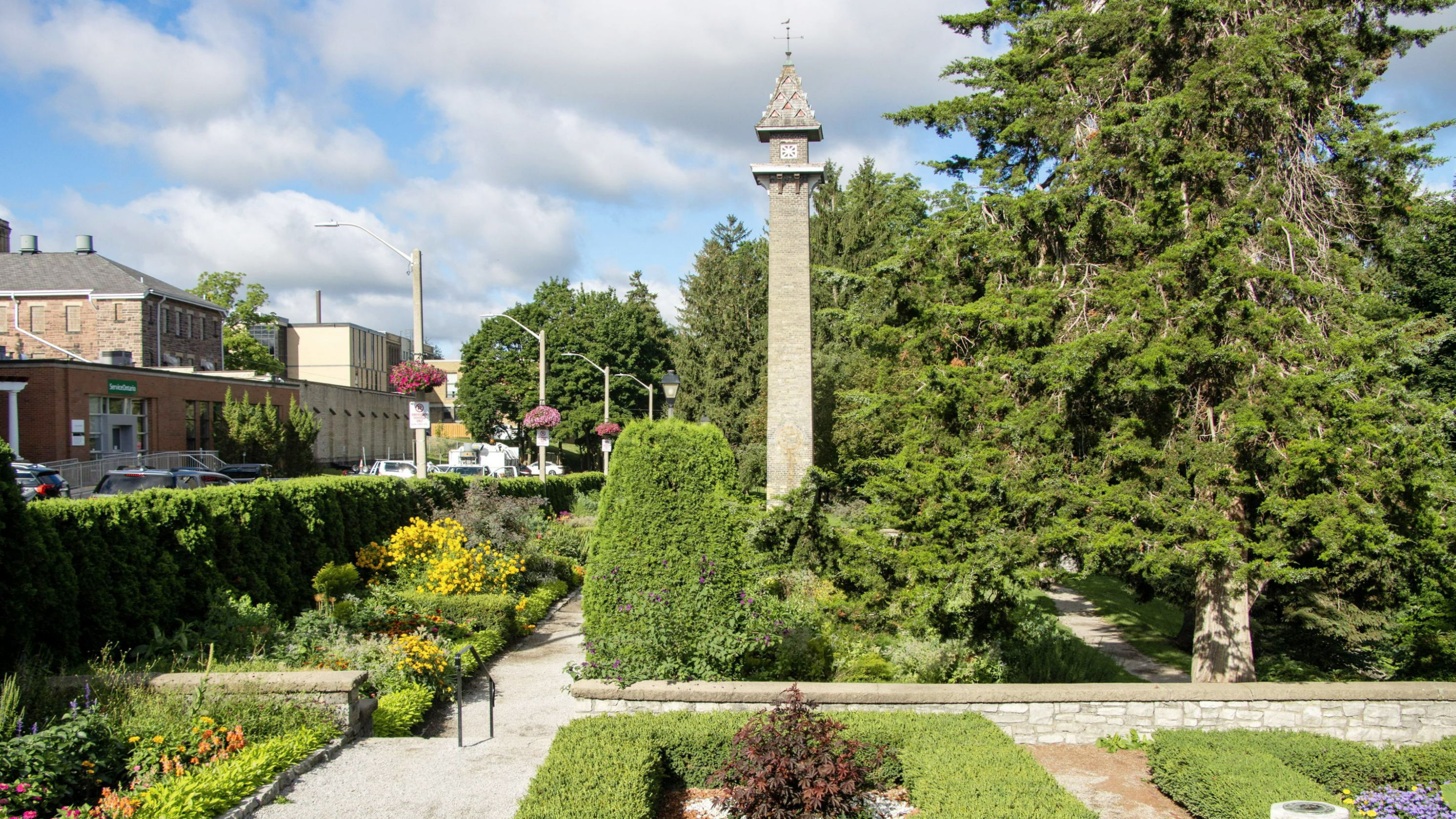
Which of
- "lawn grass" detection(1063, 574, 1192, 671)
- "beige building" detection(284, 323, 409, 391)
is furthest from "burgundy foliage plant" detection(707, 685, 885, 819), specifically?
"beige building" detection(284, 323, 409, 391)

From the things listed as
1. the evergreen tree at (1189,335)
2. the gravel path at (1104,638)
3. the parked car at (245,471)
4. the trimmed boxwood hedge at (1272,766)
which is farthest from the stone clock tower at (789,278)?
the parked car at (245,471)

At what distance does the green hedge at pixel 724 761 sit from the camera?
5.72 m

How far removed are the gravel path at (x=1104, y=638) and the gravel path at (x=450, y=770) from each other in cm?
777

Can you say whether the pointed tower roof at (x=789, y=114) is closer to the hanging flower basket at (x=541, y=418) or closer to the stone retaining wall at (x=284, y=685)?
the hanging flower basket at (x=541, y=418)

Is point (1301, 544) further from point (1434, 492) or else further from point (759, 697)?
point (759, 697)

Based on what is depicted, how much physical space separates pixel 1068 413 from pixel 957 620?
2.32 meters

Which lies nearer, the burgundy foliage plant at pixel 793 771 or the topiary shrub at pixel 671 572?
the burgundy foliage plant at pixel 793 771

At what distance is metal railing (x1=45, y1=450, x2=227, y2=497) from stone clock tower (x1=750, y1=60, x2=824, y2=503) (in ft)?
60.9

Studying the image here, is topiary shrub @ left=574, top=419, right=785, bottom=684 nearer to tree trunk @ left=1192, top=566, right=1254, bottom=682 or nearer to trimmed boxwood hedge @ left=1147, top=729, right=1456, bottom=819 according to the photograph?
trimmed boxwood hedge @ left=1147, top=729, right=1456, bottom=819

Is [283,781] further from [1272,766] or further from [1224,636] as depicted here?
[1224,636]

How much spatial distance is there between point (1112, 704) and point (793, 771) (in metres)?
3.95

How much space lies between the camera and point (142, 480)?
2155cm

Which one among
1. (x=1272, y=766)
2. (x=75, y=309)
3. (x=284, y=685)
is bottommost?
(x=1272, y=766)

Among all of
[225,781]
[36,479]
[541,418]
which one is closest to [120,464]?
[36,479]
